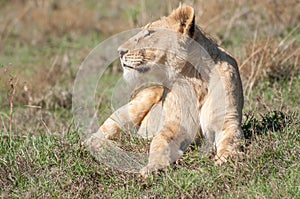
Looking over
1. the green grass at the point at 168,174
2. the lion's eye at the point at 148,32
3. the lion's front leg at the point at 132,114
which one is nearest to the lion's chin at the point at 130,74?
the lion's eye at the point at 148,32

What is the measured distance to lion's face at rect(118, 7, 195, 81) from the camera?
481cm

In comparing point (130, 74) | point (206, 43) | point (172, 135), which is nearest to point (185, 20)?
point (206, 43)

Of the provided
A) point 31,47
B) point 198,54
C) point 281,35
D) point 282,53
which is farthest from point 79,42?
point 198,54

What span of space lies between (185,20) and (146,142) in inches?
38.2

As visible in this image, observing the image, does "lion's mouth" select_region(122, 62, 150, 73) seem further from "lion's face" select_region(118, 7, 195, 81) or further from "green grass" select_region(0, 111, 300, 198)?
"green grass" select_region(0, 111, 300, 198)

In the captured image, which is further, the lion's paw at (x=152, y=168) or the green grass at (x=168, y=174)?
the lion's paw at (x=152, y=168)

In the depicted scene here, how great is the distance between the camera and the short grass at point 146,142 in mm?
4332

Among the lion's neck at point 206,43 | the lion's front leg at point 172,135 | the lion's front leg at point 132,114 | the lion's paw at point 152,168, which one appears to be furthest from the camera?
the lion's front leg at point 132,114

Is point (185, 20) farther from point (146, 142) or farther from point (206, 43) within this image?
point (146, 142)

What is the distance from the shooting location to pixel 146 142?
5129 millimetres

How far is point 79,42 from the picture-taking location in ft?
35.7

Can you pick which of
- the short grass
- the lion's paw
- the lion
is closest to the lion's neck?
the lion

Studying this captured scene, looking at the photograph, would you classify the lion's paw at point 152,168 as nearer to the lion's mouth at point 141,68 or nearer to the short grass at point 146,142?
the short grass at point 146,142

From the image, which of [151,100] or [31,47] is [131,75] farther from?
[31,47]
